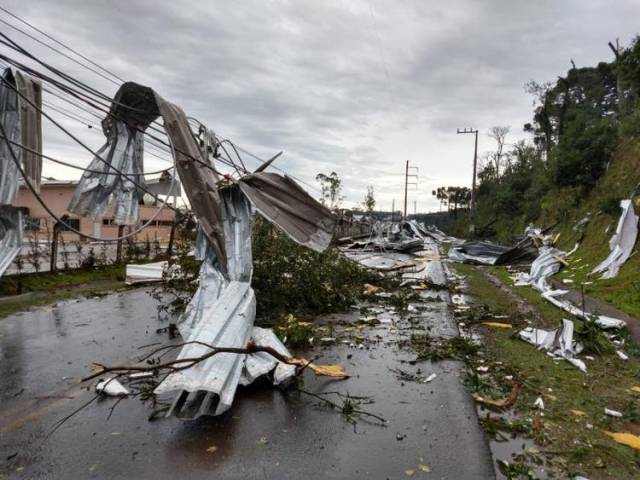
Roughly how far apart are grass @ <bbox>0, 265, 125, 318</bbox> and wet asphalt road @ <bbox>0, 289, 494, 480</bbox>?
3.99 metres

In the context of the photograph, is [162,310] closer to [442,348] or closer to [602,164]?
[442,348]

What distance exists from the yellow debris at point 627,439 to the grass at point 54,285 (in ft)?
30.9

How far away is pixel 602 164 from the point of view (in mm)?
21641

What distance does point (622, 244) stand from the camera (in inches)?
483

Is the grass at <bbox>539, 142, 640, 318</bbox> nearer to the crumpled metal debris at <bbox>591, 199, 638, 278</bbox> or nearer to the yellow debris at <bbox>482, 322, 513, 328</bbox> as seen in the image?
the crumpled metal debris at <bbox>591, 199, 638, 278</bbox>

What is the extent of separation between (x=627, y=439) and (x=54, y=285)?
39.6ft

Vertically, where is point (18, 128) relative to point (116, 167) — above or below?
above

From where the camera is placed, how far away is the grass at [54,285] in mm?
9477

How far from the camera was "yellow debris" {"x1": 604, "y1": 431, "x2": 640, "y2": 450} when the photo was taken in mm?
3666

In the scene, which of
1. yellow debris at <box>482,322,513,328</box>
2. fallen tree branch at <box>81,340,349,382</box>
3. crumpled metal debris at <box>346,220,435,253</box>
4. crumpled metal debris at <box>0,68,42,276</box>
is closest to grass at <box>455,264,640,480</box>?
yellow debris at <box>482,322,513,328</box>

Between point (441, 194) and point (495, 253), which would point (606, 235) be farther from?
point (441, 194)

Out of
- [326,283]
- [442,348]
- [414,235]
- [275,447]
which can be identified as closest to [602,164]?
[414,235]

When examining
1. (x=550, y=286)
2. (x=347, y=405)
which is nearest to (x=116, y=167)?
(x=347, y=405)

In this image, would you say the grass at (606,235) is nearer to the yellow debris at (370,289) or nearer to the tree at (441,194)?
the yellow debris at (370,289)
